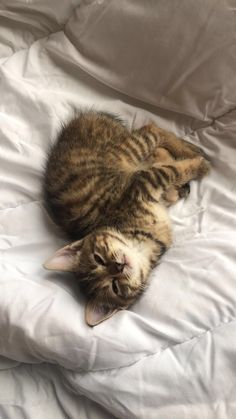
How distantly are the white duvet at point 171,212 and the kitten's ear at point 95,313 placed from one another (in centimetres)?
2

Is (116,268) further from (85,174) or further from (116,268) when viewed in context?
(85,174)

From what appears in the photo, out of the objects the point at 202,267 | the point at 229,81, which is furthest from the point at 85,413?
the point at 229,81

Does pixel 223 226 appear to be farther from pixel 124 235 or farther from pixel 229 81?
pixel 229 81

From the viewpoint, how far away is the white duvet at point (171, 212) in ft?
4.07

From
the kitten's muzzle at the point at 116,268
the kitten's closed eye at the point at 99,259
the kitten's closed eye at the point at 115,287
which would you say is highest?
the kitten's muzzle at the point at 116,268

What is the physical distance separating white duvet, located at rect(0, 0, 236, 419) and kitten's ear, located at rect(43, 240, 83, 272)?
0.17 feet

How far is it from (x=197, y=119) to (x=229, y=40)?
0.96ft

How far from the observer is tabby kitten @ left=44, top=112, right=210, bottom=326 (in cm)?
152

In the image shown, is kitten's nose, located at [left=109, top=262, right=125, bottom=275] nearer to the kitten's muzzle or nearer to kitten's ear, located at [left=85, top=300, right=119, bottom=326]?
the kitten's muzzle

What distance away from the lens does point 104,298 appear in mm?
1460

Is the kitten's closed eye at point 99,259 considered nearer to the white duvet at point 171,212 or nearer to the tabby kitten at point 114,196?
the tabby kitten at point 114,196

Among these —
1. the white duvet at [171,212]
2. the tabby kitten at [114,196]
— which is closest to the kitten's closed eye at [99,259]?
the tabby kitten at [114,196]

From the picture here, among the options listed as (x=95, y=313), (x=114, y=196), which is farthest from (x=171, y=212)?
(x=95, y=313)

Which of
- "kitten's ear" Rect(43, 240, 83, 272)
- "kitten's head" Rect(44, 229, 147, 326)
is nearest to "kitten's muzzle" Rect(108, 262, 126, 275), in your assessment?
"kitten's head" Rect(44, 229, 147, 326)
